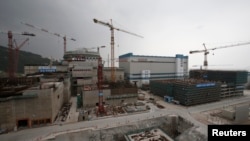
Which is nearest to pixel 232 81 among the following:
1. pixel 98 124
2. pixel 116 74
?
pixel 116 74

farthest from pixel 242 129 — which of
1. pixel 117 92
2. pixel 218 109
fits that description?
pixel 117 92

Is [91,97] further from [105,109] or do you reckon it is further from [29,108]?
[29,108]

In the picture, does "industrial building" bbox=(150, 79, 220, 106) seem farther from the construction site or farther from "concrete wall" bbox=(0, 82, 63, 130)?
"concrete wall" bbox=(0, 82, 63, 130)

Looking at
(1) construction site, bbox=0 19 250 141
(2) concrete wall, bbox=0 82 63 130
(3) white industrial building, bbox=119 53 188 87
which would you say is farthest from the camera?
(3) white industrial building, bbox=119 53 188 87

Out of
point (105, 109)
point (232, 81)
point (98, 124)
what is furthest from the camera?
point (232, 81)

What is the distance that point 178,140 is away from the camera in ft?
110

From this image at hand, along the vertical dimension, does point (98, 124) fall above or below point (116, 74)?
below

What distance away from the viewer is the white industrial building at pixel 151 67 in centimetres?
8812

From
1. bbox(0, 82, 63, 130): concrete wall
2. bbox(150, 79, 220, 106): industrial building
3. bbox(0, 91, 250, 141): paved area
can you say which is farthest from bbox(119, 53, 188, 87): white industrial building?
bbox(0, 82, 63, 130): concrete wall

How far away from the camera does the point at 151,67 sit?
92.8 metres

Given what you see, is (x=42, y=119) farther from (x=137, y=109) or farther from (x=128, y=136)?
(x=137, y=109)

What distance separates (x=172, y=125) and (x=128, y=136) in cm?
1479

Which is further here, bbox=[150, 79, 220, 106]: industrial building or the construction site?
bbox=[150, 79, 220, 106]: industrial building

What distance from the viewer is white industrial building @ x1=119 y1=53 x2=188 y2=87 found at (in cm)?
8812
